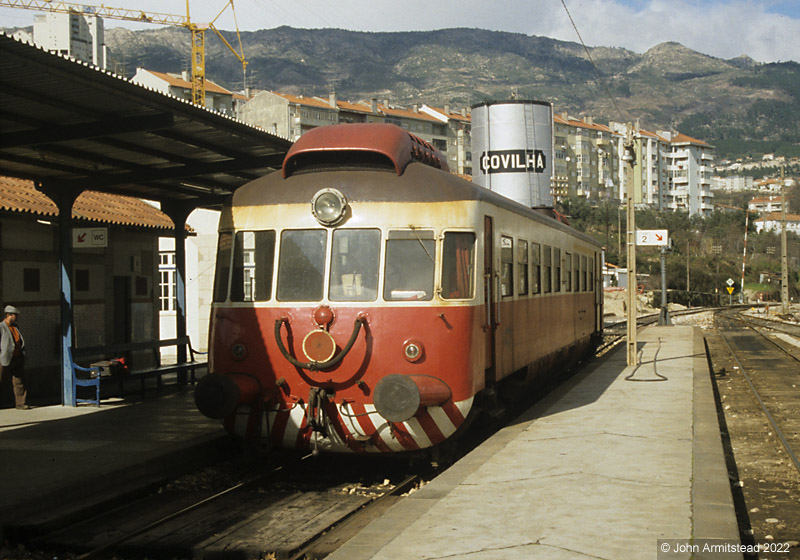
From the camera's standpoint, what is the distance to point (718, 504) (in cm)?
672

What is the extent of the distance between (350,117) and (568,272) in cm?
9671

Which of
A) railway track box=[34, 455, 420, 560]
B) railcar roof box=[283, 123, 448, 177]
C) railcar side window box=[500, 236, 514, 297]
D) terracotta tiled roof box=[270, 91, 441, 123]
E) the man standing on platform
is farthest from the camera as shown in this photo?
terracotta tiled roof box=[270, 91, 441, 123]

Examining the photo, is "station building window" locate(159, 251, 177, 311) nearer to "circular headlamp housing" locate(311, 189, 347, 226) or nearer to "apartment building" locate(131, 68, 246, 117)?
"circular headlamp housing" locate(311, 189, 347, 226)

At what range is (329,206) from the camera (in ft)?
30.1

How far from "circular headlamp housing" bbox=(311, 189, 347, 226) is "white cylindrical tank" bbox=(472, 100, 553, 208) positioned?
47.9m

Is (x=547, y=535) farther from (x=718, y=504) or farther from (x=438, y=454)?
(x=438, y=454)

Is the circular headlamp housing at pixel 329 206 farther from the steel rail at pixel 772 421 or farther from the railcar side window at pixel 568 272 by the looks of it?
the railcar side window at pixel 568 272

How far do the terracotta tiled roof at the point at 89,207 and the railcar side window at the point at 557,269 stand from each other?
8117mm

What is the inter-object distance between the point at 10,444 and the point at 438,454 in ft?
16.8

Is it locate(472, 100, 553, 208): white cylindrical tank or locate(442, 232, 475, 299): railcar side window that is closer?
locate(442, 232, 475, 299): railcar side window

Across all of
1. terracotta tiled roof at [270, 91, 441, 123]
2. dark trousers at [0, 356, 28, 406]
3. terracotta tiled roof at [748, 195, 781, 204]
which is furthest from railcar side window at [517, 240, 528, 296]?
terracotta tiled roof at [748, 195, 781, 204]

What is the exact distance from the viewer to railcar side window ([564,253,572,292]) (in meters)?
15.8

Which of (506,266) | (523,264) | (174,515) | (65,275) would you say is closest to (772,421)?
(523,264)

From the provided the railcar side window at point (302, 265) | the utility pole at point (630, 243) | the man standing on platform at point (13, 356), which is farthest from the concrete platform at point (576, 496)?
the man standing on platform at point (13, 356)
